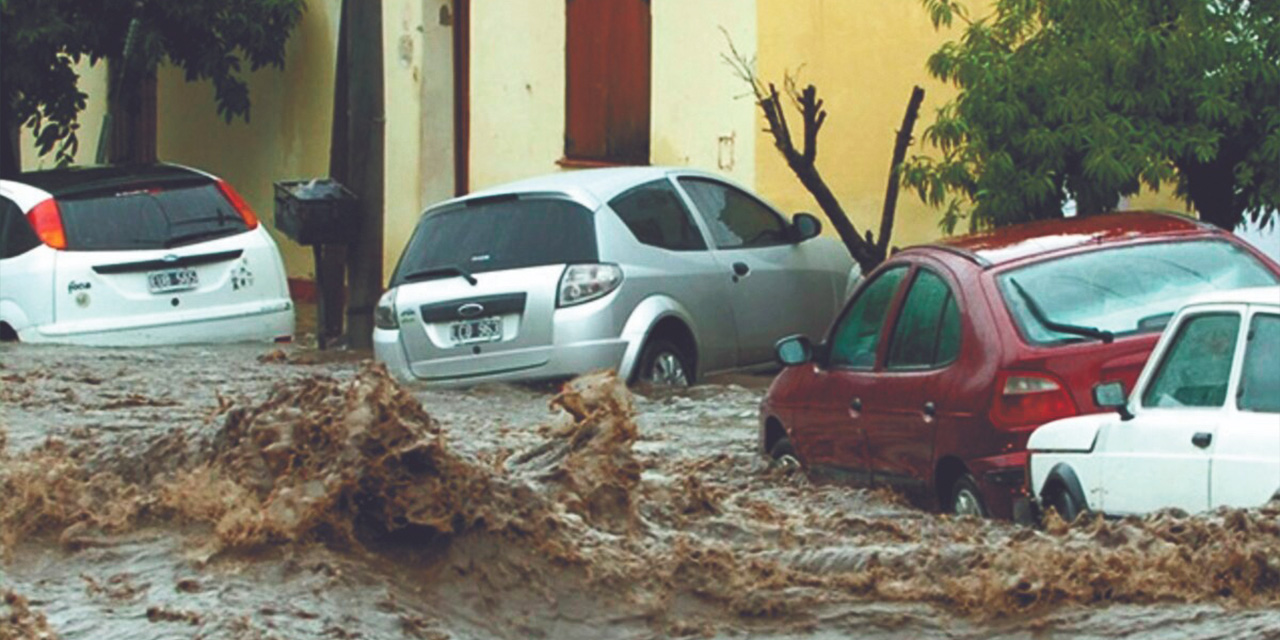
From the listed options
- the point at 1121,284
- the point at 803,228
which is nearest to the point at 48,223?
the point at 803,228

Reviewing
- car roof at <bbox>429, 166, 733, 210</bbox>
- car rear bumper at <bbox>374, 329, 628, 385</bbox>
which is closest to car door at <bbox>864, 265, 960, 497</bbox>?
car rear bumper at <bbox>374, 329, 628, 385</bbox>

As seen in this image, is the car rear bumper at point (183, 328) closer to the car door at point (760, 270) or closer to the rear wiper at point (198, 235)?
the rear wiper at point (198, 235)

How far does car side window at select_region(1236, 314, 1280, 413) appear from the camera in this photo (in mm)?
8633

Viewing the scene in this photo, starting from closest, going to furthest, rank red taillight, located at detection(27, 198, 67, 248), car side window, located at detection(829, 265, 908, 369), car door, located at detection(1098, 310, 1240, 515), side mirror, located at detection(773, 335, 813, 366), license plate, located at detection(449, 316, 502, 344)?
car door, located at detection(1098, 310, 1240, 515)
car side window, located at detection(829, 265, 908, 369)
side mirror, located at detection(773, 335, 813, 366)
license plate, located at detection(449, 316, 502, 344)
red taillight, located at detection(27, 198, 67, 248)

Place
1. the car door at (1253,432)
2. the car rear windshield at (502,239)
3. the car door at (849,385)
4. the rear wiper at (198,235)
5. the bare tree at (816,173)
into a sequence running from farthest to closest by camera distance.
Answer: the rear wiper at (198,235), the bare tree at (816,173), the car rear windshield at (502,239), the car door at (849,385), the car door at (1253,432)

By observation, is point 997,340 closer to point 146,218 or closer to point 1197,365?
point 1197,365

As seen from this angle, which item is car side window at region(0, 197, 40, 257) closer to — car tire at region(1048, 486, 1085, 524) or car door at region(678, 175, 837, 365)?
car door at region(678, 175, 837, 365)

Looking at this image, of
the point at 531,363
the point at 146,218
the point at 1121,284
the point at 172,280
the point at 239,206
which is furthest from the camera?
the point at 239,206

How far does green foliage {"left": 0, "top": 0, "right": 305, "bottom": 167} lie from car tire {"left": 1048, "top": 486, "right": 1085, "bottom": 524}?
1698 cm

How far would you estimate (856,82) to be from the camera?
2009 centimetres

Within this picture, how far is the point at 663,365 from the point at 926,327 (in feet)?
16.5

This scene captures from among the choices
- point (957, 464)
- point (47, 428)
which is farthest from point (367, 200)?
point (957, 464)

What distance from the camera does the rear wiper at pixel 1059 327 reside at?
10.4m

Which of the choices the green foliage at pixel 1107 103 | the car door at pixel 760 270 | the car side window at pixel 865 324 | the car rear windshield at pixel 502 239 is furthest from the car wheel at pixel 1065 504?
the car door at pixel 760 270
